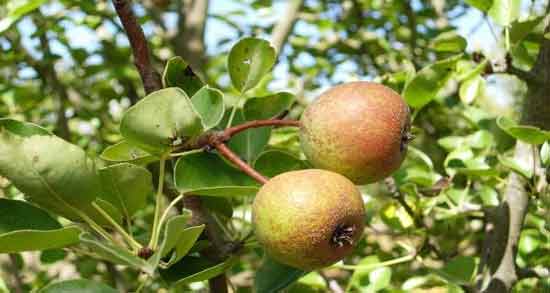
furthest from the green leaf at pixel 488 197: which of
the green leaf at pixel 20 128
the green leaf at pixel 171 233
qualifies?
the green leaf at pixel 20 128

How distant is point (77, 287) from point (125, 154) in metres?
0.22

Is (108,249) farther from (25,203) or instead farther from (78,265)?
(78,265)

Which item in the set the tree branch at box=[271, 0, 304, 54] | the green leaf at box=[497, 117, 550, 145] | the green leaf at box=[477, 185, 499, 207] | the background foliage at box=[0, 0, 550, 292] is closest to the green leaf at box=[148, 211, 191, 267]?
the background foliage at box=[0, 0, 550, 292]

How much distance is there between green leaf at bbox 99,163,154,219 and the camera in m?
0.91

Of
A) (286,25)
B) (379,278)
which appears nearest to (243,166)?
(379,278)

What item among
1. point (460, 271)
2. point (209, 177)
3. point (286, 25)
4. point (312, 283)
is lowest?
point (312, 283)

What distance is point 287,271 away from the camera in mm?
1064

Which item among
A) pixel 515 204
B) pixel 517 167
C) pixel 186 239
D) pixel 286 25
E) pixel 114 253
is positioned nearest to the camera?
pixel 114 253

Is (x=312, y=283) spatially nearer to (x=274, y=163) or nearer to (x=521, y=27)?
(x=274, y=163)

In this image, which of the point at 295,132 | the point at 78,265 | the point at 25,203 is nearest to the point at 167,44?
the point at 78,265

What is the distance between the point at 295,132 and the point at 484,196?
0.50 metres

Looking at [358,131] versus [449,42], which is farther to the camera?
[449,42]

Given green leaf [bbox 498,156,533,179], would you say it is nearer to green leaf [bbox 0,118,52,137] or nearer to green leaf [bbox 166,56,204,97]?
green leaf [bbox 166,56,204,97]

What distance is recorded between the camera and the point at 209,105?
0.95 meters
